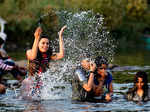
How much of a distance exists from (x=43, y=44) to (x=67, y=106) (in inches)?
72.7

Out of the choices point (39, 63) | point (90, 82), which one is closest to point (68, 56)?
point (39, 63)

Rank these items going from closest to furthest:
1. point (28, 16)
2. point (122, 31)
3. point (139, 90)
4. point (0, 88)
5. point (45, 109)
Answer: point (45, 109) < point (139, 90) < point (0, 88) < point (28, 16) < point (122, 31)

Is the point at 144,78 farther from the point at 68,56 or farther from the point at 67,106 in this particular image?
the point at 68,56

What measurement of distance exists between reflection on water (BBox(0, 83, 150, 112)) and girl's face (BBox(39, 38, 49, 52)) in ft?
4.18

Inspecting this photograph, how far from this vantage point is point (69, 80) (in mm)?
17359

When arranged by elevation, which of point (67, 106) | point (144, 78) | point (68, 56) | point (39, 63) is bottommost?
point (67, 106)

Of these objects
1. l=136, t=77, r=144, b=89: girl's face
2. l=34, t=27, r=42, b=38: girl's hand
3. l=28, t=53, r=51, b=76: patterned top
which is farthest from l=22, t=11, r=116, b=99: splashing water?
l=136, t=77, r=144, b=89: girl's face

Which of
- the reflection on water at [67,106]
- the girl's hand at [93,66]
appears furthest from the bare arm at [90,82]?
the reflection on water at [67,106]

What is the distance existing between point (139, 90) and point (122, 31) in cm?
5792

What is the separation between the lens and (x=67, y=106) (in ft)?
42.5

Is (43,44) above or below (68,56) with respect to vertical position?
below

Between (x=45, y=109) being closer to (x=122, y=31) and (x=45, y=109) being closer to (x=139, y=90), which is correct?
(x=139, y=90)

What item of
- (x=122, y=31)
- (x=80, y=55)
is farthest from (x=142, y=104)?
(x=122, y=31)

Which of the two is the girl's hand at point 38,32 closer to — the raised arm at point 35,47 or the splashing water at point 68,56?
the raised arm at point 35,47
